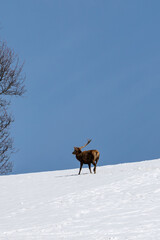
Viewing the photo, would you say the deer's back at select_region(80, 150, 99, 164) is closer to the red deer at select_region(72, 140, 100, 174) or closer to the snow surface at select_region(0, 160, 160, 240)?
the red deer at select_region(72, 140, 100, 174)

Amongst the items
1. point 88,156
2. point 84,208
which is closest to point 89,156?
point 88,156

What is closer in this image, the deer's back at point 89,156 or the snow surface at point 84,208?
the snow surface at point 84,208

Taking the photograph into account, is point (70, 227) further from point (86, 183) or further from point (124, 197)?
point (86, 183)

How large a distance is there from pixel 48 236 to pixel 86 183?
7577mm

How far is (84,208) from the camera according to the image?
41.9ft

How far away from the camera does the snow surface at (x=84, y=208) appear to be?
31.8 ft

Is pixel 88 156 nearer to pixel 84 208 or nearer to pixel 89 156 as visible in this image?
pixel 89 156

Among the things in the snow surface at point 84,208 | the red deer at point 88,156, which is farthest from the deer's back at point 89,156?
the snow surface at point 84,208

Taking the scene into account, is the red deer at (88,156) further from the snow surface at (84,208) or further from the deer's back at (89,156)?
the snow surface at (84,208)

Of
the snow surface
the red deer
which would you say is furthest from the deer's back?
the snow surface

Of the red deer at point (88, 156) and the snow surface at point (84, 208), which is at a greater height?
the red deer at point (88, 156)

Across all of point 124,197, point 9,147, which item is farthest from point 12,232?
point 9,147

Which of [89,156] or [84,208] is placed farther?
[89,156]

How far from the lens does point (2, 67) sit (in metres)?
22.4
